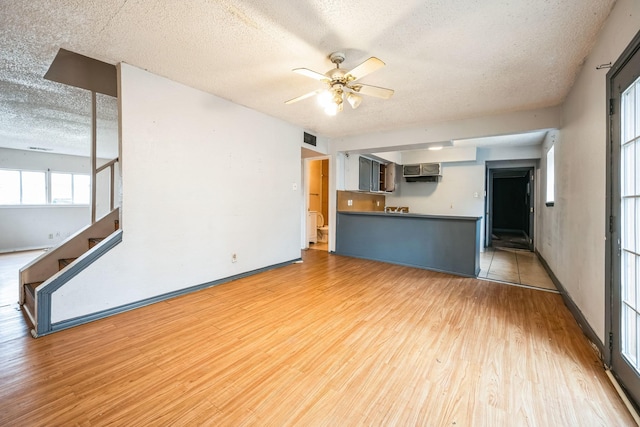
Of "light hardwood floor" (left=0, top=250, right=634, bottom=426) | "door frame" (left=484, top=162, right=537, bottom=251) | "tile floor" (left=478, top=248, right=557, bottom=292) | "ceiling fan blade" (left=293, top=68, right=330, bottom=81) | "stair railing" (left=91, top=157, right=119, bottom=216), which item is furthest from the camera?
"door frame" (left=484, top=162, right=537, bottom=251)

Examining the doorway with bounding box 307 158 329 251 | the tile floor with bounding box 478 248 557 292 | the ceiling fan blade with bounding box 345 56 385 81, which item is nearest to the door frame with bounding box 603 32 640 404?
the ceiling fan blade with bounding box 345 56 385 81

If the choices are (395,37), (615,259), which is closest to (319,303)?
(615,259)

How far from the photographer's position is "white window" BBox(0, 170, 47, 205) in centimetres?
596

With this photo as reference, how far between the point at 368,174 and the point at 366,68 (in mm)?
4329

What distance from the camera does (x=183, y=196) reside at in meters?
3.05

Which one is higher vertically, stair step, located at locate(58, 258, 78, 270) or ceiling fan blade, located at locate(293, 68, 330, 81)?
ceiling fan blade, located at locate(293, 68, 330, 81)

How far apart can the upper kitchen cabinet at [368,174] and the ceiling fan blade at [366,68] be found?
3.47 m

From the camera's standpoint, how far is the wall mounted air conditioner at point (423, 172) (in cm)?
667

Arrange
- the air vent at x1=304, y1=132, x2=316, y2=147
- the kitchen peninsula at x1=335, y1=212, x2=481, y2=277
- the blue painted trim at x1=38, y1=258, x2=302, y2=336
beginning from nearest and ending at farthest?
the blue painted trim at x1=38, y1=258, x2=302, y2=336, the kitchen peninsula at x1=335, y1=212, x2=481, y2=277, the air vent at x1=304, y1=132, x2=316, y2=147

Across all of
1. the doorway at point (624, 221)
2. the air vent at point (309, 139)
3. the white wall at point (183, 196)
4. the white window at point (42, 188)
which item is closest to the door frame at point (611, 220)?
the doorway at point (624, 221)

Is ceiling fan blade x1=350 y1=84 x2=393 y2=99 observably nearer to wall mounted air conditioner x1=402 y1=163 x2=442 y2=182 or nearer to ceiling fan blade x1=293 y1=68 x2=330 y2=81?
ceiling fan blade x1=293 y1=68 x2=330 y2=81

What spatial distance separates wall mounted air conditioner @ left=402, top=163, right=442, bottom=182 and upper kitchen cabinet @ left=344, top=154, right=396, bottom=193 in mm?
389

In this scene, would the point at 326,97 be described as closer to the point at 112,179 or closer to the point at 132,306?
the point at 132,306

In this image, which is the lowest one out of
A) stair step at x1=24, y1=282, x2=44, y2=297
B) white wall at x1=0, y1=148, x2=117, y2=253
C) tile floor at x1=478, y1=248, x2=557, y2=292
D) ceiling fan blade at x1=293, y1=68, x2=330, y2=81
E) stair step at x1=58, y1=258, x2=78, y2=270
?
tile floor at x1=478, y1=248, x2=557, y2=292
